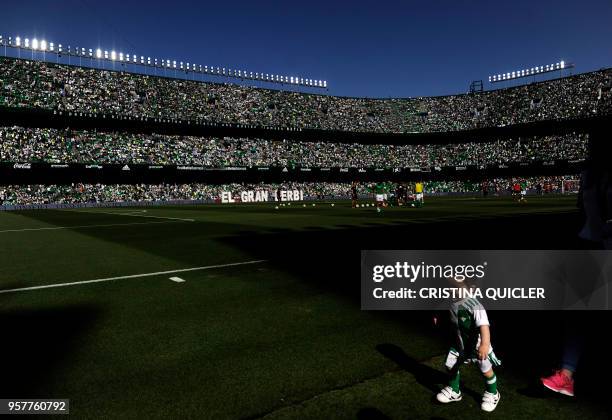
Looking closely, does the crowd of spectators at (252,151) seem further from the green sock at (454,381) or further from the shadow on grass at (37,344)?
the green sock at (454,381)

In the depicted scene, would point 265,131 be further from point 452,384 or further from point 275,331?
point 452,384

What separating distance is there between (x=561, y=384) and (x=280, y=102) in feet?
240

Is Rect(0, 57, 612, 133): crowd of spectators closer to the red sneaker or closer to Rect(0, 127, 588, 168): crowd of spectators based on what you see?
Rect(0, 127, 588, 168): crowd of spectators

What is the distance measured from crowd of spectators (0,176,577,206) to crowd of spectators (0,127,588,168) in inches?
136

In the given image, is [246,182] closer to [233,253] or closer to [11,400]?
[233,253]

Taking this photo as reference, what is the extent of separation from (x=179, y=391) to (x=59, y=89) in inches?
2397

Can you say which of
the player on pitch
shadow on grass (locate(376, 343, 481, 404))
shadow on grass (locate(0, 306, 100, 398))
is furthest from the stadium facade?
the player on pitch

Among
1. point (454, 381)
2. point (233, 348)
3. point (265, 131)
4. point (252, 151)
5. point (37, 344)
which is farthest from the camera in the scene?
point (265, 131)

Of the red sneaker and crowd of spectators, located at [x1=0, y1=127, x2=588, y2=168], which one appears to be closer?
the red sneaker

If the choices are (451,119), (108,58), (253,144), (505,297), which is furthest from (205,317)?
(451,119)

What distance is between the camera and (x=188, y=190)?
194 ft

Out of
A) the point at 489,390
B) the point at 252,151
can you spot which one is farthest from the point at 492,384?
the point at 252,151

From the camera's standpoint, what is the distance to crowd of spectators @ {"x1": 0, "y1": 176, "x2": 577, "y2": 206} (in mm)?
49344

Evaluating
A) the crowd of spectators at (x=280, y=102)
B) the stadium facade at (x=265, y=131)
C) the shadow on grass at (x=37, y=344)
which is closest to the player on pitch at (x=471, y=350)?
the shadow on grass at (x=37, y=344)
